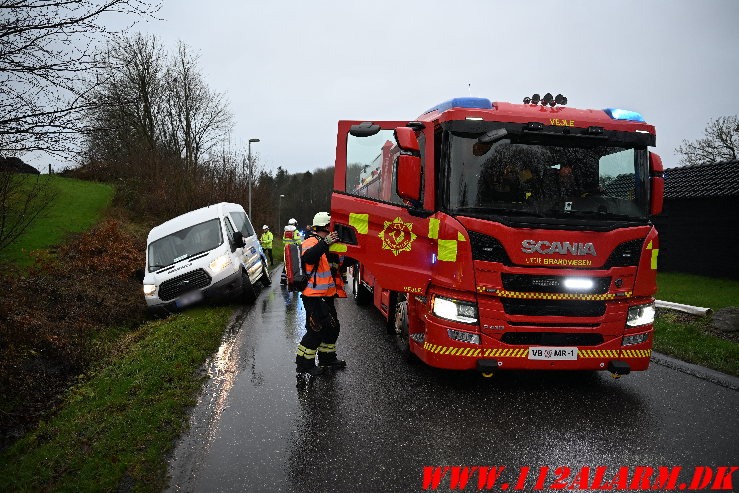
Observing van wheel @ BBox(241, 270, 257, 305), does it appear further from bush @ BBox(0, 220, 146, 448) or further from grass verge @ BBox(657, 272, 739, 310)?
grass verge @ BBox(657, 272, 739, 310)

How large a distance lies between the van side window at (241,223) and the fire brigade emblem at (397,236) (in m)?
7.34

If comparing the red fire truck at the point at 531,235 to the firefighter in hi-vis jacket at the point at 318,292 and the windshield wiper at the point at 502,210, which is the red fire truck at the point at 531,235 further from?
the firefighter in hi-vis jacket at the point at 318,292

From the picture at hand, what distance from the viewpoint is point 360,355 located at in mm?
6797

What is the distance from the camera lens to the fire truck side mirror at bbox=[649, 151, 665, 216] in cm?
530

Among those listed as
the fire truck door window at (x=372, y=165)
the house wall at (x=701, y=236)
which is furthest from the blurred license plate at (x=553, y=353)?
the house wall at (x=701, y=236)

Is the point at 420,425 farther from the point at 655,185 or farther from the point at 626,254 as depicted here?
the point at 655,185

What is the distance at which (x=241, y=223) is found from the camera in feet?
43.8

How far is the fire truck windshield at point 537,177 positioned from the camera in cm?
500

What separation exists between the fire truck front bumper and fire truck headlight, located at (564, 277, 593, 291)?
59 centimetres

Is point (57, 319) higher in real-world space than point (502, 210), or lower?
lower

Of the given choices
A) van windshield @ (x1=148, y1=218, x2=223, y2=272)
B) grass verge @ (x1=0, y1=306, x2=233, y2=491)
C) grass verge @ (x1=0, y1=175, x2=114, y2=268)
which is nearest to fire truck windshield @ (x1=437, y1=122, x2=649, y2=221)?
grass verge @ (x1=0, y1=306, x2=233, y2=491)

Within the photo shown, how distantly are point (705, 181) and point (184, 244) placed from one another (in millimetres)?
18844

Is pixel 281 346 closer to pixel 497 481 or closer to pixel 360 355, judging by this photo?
pixel 360 355

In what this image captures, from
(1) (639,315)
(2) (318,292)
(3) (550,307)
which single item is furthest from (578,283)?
(2) (318,292)
